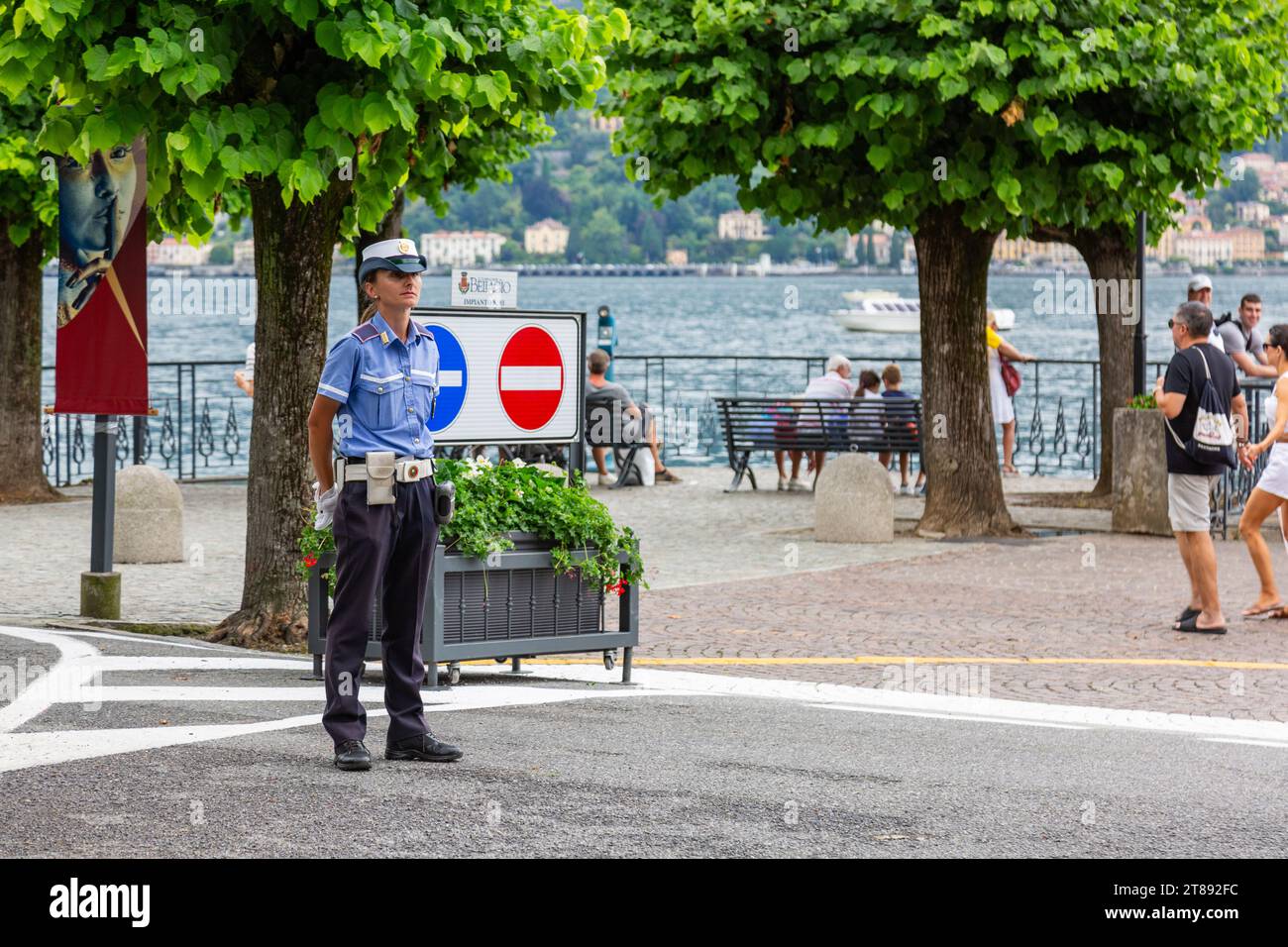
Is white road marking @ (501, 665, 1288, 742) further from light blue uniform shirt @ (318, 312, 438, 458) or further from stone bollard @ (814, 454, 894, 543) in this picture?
Answer: stone bollard @ (814, 454, 894, 543)

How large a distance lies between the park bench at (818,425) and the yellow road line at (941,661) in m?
9.66

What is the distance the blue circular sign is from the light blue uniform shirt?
2.75 metres

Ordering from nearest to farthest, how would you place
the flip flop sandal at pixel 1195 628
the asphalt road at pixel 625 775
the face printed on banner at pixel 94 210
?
the asphalt road at pixel 625 775, the face printed on banner at pixel 94 210, the flip flop sandal at pixel 1195 628

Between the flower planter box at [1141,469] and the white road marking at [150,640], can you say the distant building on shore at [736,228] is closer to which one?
the flower planter box at [1141,469]

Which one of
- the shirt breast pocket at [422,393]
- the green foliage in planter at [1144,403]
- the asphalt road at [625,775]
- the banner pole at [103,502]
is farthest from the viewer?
the green foliage in planter at [1144,403]

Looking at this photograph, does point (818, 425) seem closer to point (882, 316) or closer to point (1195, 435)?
point (1195, 435)

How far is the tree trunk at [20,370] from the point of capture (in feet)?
65.8

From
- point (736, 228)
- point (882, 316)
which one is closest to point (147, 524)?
point (882, 316)

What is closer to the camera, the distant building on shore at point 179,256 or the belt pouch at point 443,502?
the belt pouch at point 443,502

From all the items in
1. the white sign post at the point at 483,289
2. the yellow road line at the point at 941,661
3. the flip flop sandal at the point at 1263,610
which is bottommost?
the yellow road line at the point at 941,661

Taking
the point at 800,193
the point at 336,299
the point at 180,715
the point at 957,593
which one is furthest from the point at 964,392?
the point at 336,299

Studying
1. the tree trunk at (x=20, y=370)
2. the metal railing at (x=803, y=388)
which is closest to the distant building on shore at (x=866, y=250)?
the metal railing at (x=803, y=388)

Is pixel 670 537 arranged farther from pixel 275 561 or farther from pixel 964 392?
pixel 275 561

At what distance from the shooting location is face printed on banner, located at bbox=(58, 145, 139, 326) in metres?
12.1
